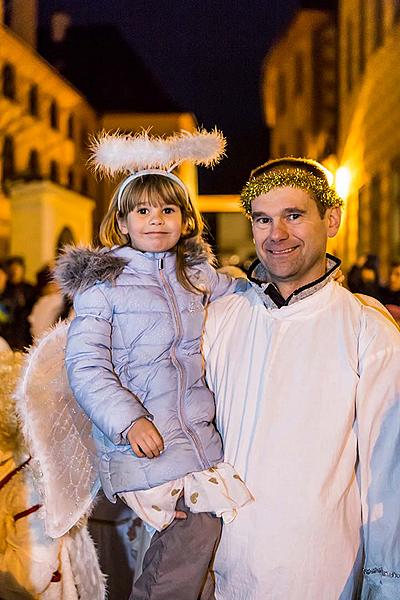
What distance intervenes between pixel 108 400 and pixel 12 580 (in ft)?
4.17

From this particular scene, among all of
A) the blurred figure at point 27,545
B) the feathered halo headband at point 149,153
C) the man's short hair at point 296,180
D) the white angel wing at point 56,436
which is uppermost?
the feathered halo headband at point 149,153

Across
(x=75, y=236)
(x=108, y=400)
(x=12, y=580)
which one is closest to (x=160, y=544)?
(x=108, y=400)

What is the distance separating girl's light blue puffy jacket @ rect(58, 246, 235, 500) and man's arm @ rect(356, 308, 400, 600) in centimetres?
49

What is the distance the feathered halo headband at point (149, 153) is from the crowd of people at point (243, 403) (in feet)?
0.23

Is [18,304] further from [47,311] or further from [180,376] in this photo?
[180,376]

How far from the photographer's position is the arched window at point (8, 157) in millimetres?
28500

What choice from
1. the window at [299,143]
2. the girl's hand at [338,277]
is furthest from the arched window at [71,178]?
the girl's hand at [338,277]

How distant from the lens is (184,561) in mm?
2629

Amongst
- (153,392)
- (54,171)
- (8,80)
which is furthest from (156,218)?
(54,171)

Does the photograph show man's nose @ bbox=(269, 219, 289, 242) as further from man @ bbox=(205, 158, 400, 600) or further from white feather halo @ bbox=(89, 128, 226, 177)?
white feather halo @ bbox=(89, 128, 226, 177)

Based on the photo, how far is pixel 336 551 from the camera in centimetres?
251

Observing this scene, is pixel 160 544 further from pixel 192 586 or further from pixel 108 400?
pixel 108 400

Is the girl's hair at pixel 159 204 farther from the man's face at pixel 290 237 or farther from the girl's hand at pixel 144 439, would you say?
the girl's hand at pixel 144 439

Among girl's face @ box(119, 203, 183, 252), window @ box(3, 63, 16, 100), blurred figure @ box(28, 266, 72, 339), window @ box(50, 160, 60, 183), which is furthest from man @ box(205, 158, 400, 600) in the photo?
window @ box(50, 160, 60, 183)
